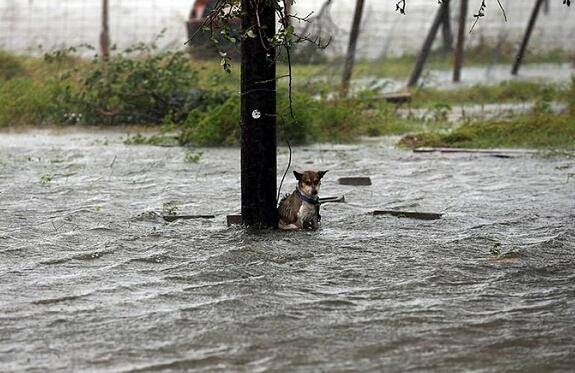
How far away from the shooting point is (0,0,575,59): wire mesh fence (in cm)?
2458

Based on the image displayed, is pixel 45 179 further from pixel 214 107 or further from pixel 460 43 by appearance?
pixel 460 43

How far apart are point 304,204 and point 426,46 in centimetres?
1065

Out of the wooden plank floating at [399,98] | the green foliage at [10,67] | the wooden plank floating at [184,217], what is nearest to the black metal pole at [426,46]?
the wooden plank floating at [399,98]

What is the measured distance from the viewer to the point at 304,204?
28.0ft

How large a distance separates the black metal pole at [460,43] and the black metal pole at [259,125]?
11368 mm

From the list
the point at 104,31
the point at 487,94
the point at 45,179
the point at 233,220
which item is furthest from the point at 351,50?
the point at 233,220

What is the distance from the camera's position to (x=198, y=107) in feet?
49.4

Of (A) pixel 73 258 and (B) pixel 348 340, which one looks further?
(A) pixel 73 258

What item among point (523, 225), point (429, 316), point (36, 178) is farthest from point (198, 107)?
→ point (429, 316)

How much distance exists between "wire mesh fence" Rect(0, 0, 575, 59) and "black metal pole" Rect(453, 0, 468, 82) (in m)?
2.72

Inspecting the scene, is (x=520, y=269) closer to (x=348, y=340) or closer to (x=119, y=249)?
(x=348, y=340)

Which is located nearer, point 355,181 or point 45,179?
point 355,181

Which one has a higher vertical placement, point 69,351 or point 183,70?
point 183,70

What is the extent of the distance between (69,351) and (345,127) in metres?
9.67
